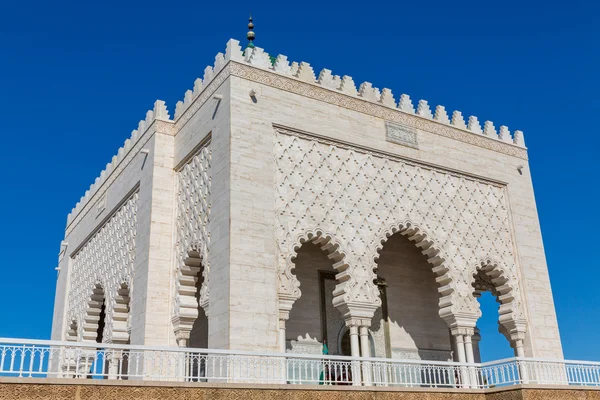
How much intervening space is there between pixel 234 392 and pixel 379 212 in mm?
3222

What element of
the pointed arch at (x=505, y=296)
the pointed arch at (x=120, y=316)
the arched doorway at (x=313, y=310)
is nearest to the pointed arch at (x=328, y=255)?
the arched doorway at (x=313, y=310)

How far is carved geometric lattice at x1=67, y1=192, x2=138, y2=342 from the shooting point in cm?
859

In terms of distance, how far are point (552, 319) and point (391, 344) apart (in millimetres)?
2157

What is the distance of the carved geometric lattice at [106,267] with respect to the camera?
28.2ft

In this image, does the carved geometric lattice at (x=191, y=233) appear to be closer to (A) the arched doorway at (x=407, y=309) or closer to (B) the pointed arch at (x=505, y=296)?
(A) the arched doorway at (x=407, y=309)

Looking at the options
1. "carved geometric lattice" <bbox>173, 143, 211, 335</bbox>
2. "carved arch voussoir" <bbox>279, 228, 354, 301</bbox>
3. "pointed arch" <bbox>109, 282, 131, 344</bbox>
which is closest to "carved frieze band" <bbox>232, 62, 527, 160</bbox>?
"carved geometric lattice" <bbox>173, 143, 211, 335</bbox>

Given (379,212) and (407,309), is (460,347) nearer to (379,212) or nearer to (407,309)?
(407,309)

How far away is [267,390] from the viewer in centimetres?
520

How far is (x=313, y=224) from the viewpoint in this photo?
7012 millimetres

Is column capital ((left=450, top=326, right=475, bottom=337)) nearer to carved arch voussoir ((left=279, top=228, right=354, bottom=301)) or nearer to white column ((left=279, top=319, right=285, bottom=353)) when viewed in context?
carved arch voussoir ((left=279, top=228, right=354, bottom=301))

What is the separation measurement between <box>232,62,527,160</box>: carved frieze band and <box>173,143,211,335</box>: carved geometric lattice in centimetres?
100

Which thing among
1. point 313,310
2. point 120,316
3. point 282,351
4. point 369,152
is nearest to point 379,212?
point 369,152

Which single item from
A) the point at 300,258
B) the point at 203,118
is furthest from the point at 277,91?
the point at 300,258

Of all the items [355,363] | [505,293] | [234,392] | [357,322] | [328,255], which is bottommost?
[234,392]
